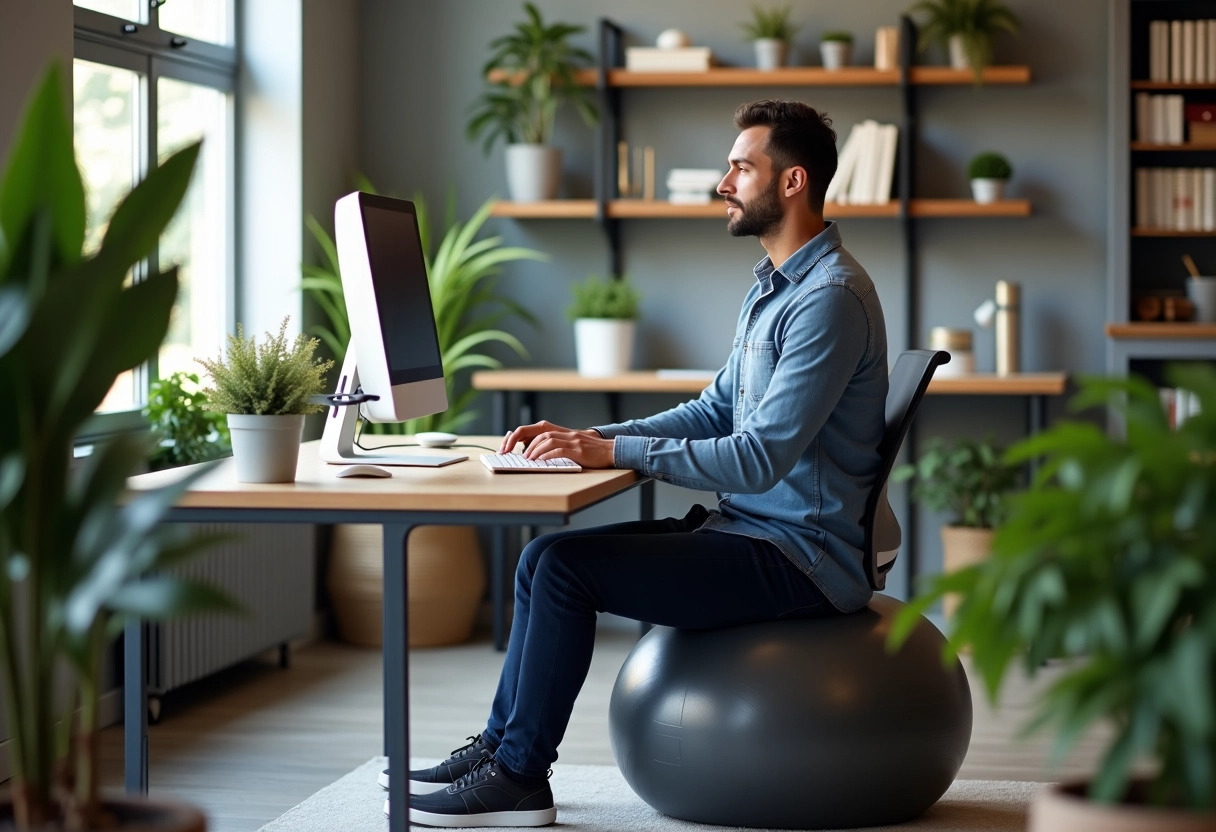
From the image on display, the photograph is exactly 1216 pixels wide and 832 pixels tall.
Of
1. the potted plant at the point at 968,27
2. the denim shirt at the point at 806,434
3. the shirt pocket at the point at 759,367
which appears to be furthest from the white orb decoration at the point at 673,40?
the shirt pocket at the point at 759,367

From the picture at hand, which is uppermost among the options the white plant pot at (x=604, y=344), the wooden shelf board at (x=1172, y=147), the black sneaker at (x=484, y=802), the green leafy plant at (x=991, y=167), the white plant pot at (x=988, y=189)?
the wooden shelf board at (x=1172, y=147)

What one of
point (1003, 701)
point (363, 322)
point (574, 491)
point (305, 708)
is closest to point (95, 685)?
point (574, 491)

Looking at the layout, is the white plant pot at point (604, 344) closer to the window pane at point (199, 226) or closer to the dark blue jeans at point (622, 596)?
the window pane at point (199, 226)

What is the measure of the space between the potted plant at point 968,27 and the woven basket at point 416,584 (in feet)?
6.85

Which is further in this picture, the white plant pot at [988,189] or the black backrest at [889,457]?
the white plant pot at [988,189]

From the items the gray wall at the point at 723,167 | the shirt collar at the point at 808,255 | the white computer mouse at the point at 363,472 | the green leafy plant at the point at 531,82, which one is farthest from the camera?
the gray wall at the point at 723,167

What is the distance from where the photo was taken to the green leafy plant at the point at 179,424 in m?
3.66

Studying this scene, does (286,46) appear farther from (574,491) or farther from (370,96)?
(574,491)

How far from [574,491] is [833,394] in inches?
20.9

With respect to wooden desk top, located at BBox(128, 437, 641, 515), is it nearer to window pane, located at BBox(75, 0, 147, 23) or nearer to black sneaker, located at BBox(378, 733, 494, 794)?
black sneaker, located at BBox(378, 733, 494, 794)

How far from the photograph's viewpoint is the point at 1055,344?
4727 mm

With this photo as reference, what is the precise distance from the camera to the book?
181 inches

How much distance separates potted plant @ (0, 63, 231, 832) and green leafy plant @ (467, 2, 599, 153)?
3.18m

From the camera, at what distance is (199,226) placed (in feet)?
14.3
